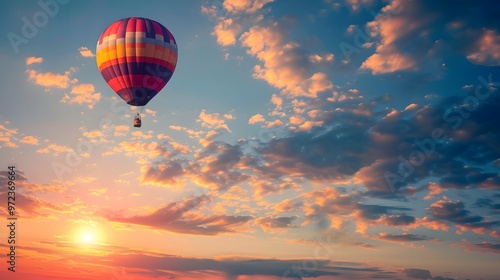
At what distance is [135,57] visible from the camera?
5022 centimetres

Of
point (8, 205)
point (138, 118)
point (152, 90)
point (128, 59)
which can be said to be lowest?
point (8, 205)

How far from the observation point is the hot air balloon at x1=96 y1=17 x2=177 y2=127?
5038 cm

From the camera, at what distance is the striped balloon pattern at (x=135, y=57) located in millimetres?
50375

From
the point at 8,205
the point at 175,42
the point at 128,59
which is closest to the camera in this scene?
the point at 8,205

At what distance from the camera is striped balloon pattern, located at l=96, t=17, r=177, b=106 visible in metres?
50.4

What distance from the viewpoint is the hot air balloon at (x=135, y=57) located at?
50.4 m

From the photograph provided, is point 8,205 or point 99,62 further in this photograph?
point 99,62

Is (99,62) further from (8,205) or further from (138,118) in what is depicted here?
(8,205)

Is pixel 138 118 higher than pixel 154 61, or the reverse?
pixel 154 61

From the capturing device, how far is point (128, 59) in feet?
165

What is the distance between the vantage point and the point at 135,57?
165 feet

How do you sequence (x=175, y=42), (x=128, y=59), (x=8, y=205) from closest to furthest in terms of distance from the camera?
1. (x=8, y=205)
2. (x=128, y=59)
3. (x=175, y=42)

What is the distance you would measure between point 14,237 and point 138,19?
29991mm

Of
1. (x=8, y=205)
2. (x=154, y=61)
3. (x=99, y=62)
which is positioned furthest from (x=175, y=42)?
(x=8, y=205)
